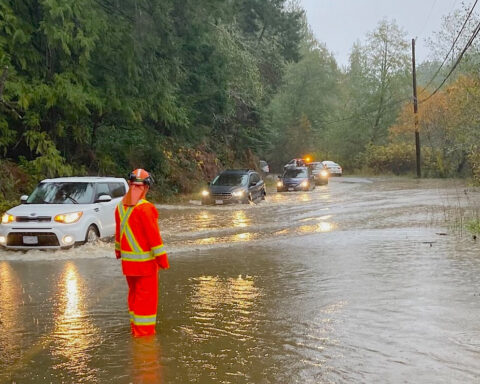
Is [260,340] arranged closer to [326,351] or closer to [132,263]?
[326,351]

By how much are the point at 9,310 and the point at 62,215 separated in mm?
4456

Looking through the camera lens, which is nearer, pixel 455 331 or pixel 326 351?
pixel 326 351

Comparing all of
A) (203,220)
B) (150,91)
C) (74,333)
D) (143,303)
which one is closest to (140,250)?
(143,303)

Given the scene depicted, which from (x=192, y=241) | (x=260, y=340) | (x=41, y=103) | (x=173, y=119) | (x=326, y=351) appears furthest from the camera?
(x=173, y=119)

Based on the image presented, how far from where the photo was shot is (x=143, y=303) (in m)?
6.17

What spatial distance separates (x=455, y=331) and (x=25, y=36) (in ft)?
50.6

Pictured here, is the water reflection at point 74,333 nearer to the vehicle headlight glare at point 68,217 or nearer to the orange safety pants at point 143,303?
the orange safety pants at point 143,303

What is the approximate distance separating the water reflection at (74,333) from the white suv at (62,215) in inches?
113

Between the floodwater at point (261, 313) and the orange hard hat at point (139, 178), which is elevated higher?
the orange hard hat at point (139, 178)

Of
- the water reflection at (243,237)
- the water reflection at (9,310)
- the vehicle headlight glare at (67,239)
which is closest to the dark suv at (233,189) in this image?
the water reflection at (243,237)

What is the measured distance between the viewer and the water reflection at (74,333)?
561cm

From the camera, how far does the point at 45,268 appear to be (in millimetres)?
10633

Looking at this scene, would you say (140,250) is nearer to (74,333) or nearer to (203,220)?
(74,333)

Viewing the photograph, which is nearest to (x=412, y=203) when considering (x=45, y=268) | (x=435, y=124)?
(x=45, y=268)
